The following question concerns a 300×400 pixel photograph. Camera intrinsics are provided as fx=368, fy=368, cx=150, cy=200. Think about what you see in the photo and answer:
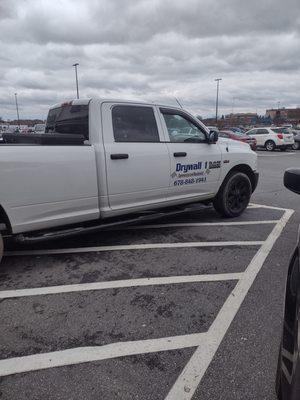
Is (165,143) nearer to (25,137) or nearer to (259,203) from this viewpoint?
(25,137)

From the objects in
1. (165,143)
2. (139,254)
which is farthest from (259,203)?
(139,254)

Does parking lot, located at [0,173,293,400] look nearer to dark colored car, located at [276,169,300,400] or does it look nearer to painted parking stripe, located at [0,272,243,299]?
painted parking stripe, located at [0,272,243,299]

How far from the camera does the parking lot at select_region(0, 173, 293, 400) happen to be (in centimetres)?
247

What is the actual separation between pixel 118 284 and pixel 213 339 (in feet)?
4.21

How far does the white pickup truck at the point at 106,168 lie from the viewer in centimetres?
392

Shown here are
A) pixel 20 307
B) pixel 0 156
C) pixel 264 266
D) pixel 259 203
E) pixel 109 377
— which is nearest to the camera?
pixel 109 377

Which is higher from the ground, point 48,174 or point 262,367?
point 48,174

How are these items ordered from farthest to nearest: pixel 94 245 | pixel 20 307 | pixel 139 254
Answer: pixel 94 245 → pixel 139 254 → pixel 20 307

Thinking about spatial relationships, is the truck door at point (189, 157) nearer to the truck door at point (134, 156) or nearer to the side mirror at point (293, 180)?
the truck door at point (134, 156)

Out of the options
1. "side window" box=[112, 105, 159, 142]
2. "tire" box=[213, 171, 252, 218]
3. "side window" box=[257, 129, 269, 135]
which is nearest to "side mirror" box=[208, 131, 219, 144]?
"tire" box=[213, 171, 252, 218]

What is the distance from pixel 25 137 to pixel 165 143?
193cm

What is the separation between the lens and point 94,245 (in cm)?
501

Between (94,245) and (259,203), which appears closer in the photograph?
(94,245)

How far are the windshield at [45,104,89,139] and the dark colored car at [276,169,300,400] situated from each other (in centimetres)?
340
